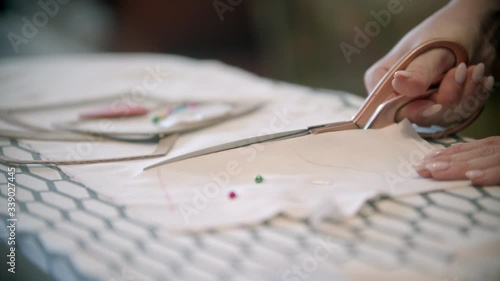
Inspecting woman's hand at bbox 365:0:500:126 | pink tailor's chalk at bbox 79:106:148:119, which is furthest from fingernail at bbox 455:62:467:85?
pink tailor's chalk at bbox 79:106:148:119

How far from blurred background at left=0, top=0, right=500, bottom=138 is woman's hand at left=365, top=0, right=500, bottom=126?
989 millimetres

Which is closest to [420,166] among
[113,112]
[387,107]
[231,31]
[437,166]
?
[437,166]

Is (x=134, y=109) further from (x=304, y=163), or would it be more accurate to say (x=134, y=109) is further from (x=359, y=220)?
(x=359, y=220)

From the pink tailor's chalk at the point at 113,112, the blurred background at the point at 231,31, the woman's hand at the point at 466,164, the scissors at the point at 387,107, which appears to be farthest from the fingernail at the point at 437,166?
the blurred background at the point at 231,31

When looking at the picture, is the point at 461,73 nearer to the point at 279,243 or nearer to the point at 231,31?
the point at 279,243

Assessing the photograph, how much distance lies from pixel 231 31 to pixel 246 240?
321cm

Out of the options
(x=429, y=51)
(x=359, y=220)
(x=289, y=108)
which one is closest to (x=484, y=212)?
(x=359, y=220)

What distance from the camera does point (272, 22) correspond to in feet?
10.2

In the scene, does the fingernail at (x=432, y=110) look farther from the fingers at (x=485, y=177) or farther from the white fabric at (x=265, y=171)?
the fingers at (x=485, y=177)

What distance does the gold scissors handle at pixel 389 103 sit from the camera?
2.37ft

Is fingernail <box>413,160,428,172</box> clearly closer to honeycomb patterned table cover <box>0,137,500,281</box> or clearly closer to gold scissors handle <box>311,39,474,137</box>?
honeycomb patterned table cover <box>0,137,500,281</box>

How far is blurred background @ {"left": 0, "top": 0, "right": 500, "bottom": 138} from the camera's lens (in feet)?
7.89

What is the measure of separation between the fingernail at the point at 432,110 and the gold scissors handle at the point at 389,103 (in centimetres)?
3

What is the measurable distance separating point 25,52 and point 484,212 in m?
2.28
